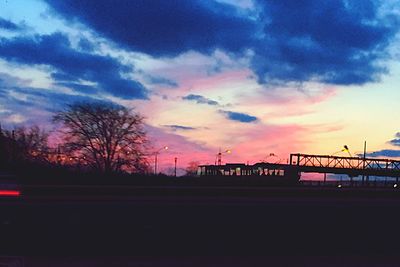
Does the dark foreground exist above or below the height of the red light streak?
below

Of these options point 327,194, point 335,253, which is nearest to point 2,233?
point 335,253

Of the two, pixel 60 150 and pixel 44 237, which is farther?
pixel 60 150

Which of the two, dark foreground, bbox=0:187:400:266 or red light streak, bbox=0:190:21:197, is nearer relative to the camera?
dark foreground, bbox=0:187:400:266

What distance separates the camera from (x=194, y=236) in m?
13.6

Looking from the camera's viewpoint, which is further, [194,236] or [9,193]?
[194,236]

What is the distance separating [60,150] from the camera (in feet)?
231

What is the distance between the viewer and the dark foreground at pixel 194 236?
451 inches

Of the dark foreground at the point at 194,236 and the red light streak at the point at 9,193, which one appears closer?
the dark foreground at the point at 194,236

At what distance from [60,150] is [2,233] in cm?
5875

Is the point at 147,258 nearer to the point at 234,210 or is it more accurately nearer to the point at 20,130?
the point at 234,210

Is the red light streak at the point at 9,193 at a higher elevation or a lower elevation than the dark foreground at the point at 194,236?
higher

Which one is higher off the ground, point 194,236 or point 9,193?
point 9,193

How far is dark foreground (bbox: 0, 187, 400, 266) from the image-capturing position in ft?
37.6

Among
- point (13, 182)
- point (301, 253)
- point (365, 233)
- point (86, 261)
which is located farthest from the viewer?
point (365, 233)
